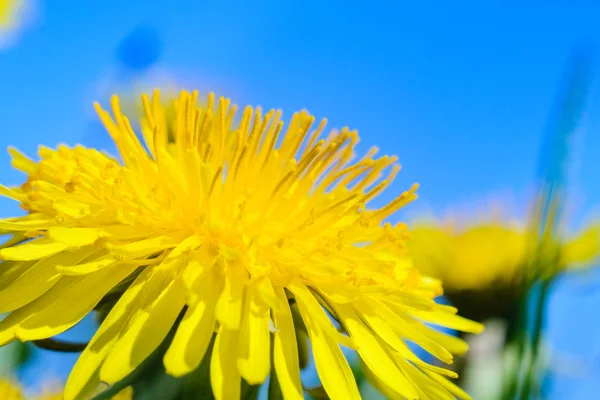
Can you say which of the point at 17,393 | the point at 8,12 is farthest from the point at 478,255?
the point at 8,12

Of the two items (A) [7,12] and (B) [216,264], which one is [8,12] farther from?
(B) [216,264]


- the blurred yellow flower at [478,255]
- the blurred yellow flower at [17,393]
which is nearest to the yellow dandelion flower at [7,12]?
the blurred yellow flower at [478,255]

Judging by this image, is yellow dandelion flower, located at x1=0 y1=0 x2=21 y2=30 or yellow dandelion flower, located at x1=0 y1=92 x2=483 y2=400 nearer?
yellow dandelion flower, located at x1=0 y1=92 x2=483 y2=400

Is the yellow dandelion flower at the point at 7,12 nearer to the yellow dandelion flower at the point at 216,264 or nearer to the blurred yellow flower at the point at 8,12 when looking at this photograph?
the blurred yellow flower at the point at 8,12

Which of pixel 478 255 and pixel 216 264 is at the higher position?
pixel 478 255

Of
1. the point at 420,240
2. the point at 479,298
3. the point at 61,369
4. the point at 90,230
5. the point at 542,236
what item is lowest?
the point at 61,369

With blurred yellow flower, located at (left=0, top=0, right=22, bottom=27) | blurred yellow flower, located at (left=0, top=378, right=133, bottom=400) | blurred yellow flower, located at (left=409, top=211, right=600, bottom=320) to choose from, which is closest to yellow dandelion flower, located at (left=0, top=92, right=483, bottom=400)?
blurred yellow flower, located at (left=0, top=378, right=133, bottom=400)

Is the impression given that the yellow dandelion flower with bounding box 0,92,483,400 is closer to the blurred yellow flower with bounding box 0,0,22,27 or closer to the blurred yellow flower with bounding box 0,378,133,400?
the blurred yellow flower with bounding box 0,378,133,400

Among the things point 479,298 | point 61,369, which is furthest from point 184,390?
point 479,298

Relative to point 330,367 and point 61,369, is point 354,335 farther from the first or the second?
point 61,369
